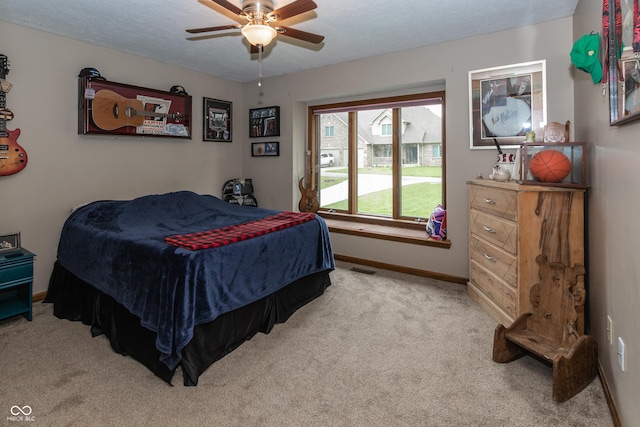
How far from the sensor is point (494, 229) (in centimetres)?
271

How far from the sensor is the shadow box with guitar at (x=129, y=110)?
3387mm

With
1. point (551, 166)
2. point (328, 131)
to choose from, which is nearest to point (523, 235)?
point (551, 166)

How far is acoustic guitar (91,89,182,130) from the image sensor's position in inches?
136

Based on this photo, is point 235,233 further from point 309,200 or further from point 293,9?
point 309,200

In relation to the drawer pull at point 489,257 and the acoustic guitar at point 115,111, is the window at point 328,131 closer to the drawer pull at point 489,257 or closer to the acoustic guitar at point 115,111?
the acoustic guitar at point 115,111

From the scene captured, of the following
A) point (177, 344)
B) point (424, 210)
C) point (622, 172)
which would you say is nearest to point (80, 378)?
point (177, 344)

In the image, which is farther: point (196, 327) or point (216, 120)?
point (216, 120)

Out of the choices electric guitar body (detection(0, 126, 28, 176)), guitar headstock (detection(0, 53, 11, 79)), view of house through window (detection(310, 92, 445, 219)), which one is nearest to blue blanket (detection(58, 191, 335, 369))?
electric guitar body (detection(0, 126, 28, 176))

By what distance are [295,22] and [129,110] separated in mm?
2003

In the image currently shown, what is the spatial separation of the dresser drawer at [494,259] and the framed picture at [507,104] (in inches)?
39.1

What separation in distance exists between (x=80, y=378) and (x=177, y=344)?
64cm

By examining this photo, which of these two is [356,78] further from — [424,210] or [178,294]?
[178,294]

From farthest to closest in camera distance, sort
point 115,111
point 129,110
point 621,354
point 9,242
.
→ point 129,110 < point 115,111 < point 9,242 < point 621,354

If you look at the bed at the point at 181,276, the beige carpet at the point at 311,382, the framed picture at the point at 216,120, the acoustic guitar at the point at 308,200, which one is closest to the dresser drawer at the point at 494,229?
the beige carpet at the point at 311,382
